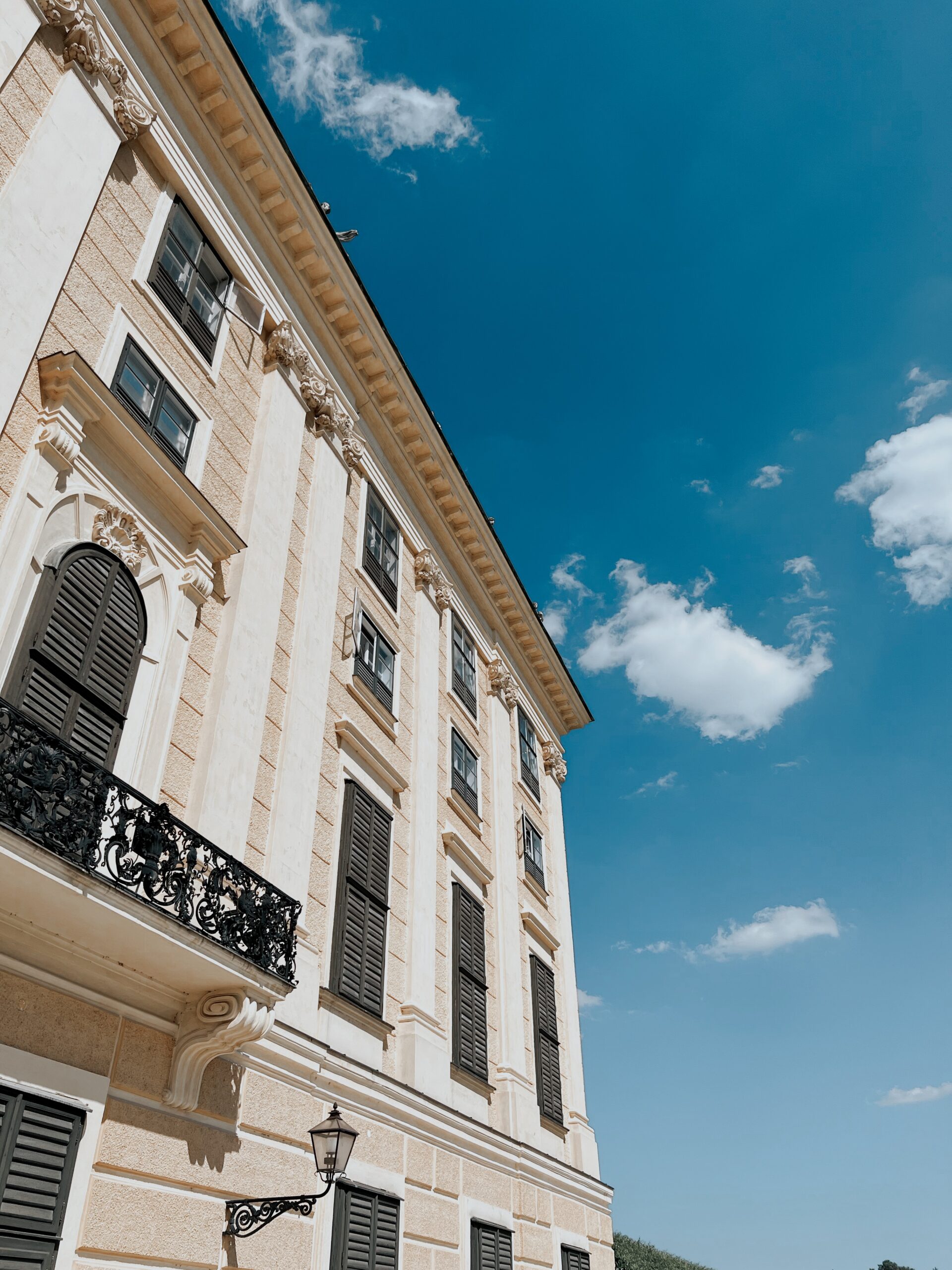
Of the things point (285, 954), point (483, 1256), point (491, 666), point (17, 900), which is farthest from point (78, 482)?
point (491, 666)

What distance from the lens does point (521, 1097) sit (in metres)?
14.8

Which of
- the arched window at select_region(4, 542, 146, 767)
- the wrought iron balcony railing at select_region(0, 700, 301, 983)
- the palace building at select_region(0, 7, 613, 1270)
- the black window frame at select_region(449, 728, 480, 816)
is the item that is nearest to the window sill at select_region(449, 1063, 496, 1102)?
the palace building at select_region(0, 7, 613, 1270)

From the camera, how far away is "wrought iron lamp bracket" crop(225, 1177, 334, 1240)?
8078mm

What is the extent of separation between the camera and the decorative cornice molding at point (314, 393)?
13.7 m

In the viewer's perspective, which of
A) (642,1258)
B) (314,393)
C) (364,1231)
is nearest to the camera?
(364,1231)

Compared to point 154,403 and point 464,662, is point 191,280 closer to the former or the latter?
point 154,403

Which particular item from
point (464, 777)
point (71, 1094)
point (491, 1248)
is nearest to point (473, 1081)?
point (491, 1248)

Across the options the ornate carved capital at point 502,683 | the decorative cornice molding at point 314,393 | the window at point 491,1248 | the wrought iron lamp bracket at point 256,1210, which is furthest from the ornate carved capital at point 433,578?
the wrought iron lamp bracket at point 256,1210

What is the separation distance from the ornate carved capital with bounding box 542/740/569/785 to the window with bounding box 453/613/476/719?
4747 millimetres

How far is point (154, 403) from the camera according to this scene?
1033cm

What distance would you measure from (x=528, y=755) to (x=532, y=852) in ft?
8.98

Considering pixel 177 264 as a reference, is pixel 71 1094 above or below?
below

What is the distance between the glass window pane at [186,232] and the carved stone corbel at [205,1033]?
29.9ft

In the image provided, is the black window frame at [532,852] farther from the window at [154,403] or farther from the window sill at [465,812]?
the window at [154,403]
